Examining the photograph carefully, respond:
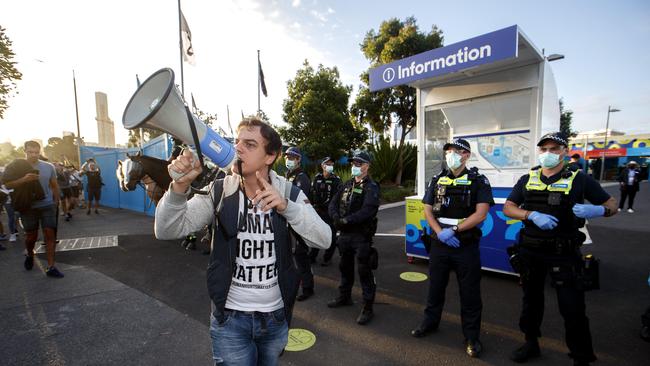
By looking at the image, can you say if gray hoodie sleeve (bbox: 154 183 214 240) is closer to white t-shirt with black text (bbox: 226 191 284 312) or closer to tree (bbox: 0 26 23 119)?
white t-shirt with black text (bbox: 226 191 284 312)

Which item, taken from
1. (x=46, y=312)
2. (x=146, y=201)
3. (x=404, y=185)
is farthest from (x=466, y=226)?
(x=404, y=185)

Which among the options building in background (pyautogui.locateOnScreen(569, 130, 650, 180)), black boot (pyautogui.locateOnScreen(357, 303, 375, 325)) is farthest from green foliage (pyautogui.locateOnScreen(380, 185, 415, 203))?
building in background (pyautogui.locateOnScreen(569, 130, 650, 180))

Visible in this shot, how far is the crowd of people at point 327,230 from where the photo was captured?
1533 millimetres

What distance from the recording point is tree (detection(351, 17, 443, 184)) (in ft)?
47.8

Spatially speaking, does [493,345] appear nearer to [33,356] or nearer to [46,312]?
[33,356]

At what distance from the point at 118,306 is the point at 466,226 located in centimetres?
431

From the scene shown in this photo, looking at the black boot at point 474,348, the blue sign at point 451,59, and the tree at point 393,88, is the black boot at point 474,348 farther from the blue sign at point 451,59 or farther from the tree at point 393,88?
the tree at point 393,88

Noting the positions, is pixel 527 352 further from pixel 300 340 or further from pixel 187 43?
pixel 187 43

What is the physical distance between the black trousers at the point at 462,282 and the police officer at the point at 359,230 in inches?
27.1

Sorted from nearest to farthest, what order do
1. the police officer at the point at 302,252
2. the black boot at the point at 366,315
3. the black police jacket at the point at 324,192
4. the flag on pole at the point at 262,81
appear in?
the black boot at the point at 366,315 → the police officer at the point at 302,252 → the black police jacket at the point at 324,192 → the flag on pole at the point at 262,81

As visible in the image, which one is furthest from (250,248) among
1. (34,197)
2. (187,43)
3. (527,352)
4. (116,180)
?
(116,180)

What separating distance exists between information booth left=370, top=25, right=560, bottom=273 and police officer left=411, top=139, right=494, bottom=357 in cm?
111

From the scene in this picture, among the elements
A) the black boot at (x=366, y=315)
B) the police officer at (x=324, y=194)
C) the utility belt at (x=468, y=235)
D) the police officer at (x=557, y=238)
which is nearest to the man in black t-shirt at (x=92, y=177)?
the police officer at (x=324, y=194)

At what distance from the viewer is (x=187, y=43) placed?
1223 centimetres
